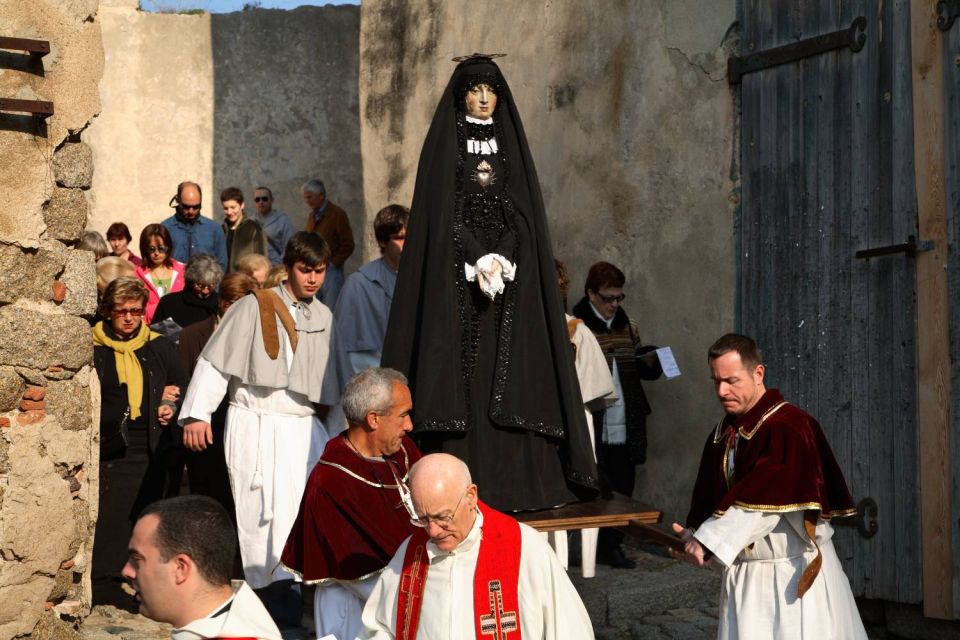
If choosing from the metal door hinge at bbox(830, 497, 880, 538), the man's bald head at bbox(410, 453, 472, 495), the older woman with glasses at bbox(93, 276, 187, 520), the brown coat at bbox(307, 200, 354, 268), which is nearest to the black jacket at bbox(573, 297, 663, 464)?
the metal door hinge at bbox(830, 497, 880, 538)

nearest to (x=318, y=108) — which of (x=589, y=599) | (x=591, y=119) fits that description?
(x=591, y=119)

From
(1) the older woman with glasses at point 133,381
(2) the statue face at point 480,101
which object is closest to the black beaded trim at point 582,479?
(2) the statue face at point 480,101

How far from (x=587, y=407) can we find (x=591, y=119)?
2.79m

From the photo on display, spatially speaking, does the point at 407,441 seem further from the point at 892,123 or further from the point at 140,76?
the point at 140,76

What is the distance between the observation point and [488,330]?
603cm

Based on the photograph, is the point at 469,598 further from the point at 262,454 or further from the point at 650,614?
the point at 650,614

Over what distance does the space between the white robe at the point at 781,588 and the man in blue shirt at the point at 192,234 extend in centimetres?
665

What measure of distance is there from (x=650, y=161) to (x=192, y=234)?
13.4 ft

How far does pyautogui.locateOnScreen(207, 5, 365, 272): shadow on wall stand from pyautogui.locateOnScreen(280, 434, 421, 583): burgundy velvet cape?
10.3 metres

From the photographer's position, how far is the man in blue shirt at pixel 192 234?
11.0 metres

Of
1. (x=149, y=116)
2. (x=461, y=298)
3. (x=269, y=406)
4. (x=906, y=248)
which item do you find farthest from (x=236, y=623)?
(x=149, y=116)

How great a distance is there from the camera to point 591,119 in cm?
935

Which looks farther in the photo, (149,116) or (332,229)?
(149,116)

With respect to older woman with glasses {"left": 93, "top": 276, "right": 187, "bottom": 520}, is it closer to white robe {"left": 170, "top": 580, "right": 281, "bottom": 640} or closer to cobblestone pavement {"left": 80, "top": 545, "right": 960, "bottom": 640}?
cobblestone pavement {"left": 80, "top": 545, "right": 960, "bottom": 640}
